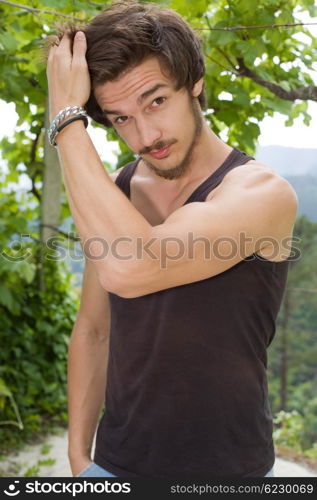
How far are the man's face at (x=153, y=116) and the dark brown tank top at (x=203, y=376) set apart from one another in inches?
5.3

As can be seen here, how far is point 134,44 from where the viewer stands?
1313mm

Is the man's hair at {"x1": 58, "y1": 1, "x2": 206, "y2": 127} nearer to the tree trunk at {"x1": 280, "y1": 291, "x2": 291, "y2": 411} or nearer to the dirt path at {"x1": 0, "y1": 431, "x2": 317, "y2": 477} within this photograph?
the dirt path at {"x1": 0, "y1": 431, "x2": 317, "y2": 477}

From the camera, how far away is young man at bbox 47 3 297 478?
3.76ft

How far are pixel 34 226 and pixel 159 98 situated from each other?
2.94m

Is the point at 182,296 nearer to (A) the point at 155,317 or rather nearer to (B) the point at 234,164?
(A) the point at 155,317

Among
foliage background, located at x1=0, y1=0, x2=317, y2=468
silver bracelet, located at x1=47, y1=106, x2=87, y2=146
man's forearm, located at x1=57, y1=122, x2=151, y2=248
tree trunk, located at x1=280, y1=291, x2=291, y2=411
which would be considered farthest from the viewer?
tree trunk, located at x1=280, y1=291, x2=291, y2=411

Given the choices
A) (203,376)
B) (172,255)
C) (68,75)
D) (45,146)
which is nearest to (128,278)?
(172,255)

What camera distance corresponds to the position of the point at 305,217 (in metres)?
13.1

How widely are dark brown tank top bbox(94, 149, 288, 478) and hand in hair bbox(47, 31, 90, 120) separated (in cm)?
33

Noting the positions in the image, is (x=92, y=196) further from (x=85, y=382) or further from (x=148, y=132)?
(x=85, y=382)

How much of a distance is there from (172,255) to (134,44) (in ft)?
1.63

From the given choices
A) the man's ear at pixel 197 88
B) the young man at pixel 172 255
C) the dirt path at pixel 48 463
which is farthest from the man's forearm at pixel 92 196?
the dirt path at pixel 48 463

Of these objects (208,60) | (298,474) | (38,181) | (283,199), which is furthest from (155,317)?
(38,181)

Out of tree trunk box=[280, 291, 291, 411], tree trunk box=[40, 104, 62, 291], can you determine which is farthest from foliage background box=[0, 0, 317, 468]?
tree trunk box=[280, 291, 291, 411]
